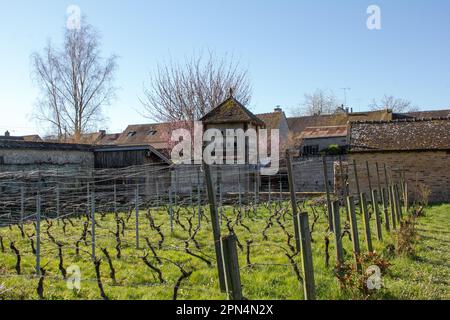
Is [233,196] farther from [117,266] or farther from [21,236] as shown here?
[117,266]

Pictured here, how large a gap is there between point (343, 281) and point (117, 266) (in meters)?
3.77

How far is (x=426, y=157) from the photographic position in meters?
18.3

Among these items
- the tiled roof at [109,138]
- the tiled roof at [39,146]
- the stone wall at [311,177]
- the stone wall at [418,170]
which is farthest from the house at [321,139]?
the tiled roof at [39,146]

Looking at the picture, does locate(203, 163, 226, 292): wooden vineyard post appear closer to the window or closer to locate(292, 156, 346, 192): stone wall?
locate(292, 156, 346, 192): stone wall

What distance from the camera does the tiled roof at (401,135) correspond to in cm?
1878

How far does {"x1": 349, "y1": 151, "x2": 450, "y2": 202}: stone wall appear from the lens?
704 inches

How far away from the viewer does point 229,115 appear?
A: 23094mm

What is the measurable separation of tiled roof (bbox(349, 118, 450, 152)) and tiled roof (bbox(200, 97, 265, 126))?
220 inches

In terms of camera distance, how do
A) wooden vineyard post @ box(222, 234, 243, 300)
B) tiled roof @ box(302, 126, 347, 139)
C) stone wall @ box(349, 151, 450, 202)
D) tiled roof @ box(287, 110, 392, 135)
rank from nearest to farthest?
wooden vineyard post @ box(222, 234, 243, 300) < stone wall @ box(349, 151, 450, 202) < tiled roof @ box(302, 126, 347, 139) < tiled roof @ box(287, 110, 392, 135)

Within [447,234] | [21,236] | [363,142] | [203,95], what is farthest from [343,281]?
[203,95]

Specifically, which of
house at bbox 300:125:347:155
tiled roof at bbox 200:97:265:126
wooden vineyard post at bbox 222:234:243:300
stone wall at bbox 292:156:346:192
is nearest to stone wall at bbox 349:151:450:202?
stone wall at bbox 292:156:346:192

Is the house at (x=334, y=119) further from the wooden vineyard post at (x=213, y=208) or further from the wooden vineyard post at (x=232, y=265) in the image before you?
the wooden vineyard post at (x=232, y=265)

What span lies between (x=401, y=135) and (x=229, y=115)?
29.0 feet

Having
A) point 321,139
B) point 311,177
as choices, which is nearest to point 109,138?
point 321,139
